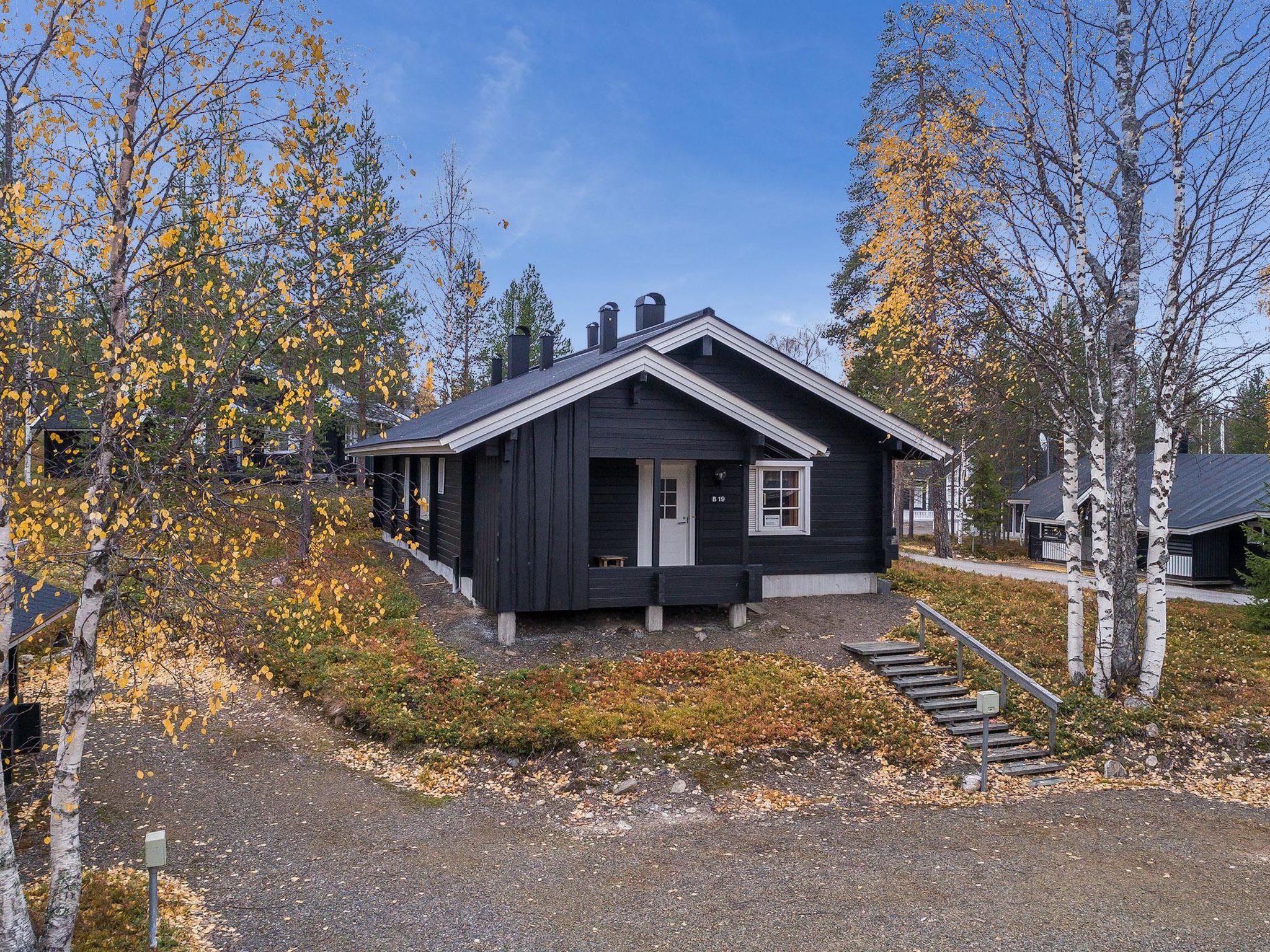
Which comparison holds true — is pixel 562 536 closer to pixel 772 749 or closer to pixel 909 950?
pixel 772 749

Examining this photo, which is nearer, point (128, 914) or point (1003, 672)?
point (128, 914)

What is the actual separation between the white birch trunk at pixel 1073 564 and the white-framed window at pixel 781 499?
512cm

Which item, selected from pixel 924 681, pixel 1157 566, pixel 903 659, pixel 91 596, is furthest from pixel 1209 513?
pixel 91 596

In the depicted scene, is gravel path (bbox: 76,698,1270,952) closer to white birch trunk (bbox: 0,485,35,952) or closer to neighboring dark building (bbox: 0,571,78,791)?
neighboring dark building (bbox: 0,571,78,791)

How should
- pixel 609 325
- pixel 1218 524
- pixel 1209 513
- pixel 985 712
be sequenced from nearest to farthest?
1. pixel 985 712
2. pixel 609 325
3. pixel 1218 524
4. pixel 1209 513

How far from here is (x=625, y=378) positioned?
12.1m

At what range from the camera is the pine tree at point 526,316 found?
31000mm

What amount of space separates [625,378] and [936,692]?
21.3ft

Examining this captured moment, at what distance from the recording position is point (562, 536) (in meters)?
12.0

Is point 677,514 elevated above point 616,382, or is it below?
below

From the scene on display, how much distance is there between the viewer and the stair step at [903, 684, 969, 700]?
1072cm

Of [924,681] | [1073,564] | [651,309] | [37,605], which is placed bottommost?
[924,681]

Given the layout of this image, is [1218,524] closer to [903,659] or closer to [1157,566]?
[1157,566]

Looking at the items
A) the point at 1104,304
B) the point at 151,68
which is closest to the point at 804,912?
the point at 151,68
